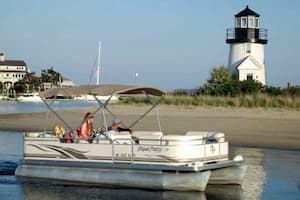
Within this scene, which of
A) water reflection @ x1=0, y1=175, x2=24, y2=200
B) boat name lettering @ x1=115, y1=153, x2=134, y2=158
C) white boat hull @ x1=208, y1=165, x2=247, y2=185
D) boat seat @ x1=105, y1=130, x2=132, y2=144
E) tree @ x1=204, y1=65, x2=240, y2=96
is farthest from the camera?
tree @ x1=204, y1=65, x2=240, y2=96

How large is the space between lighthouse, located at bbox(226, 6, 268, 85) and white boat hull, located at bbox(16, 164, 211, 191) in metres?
37.5

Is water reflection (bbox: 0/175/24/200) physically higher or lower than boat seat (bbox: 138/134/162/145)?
lower

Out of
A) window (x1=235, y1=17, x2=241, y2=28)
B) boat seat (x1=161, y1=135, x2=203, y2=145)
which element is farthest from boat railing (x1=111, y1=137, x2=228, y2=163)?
window (x1=235, y1=17, x2=241, y2=28)

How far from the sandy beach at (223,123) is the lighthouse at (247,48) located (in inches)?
524

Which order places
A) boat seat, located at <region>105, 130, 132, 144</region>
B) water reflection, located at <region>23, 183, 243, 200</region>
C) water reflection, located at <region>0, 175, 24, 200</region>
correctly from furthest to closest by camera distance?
boat seat, located at <region>105, 130, 132, 144</region> < water reflection, located at <region>0, 175, 24, 200</region> < water reflection, located at <region>23, 183, 243, 200</region>

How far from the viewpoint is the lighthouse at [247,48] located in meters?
52.4

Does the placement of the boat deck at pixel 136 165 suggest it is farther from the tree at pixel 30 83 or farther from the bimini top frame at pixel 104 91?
the tree at pixel 30 83

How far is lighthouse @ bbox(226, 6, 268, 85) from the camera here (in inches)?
2062

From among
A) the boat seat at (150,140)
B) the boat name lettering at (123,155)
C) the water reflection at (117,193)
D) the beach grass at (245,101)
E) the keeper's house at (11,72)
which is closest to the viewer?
the water reflection at (117,193)

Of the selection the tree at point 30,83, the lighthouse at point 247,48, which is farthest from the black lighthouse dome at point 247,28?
the tree at point 30,83

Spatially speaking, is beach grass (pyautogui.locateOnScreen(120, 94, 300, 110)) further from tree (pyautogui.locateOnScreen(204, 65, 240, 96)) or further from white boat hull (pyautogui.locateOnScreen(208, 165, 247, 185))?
white boat hull (pyautogui.locateOnScreen(208, 165, 247, 185))

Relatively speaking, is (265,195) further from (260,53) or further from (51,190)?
(260,53)

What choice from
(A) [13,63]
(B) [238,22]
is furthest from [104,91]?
(A) [13,63]

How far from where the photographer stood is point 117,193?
1482 centimetres
